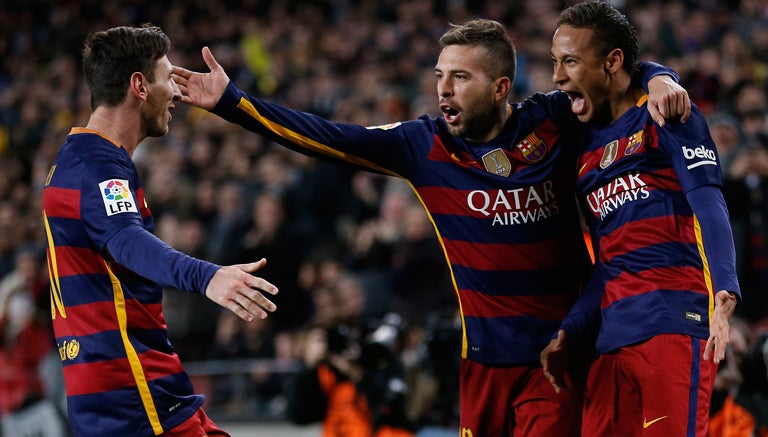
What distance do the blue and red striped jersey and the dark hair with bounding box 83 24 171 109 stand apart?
384 mm

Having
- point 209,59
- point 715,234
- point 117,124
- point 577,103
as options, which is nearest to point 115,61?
point 117,124

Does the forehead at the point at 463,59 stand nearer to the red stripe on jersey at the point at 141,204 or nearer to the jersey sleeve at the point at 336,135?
the jersey sleeve at the point at 336,135

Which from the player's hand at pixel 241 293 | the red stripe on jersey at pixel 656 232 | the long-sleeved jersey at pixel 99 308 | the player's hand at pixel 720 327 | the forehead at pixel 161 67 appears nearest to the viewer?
the player's hand at pixel 241 293

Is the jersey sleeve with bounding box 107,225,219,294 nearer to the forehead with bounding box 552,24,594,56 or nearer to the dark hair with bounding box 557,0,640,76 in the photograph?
the forehead with bounding box 552,24,594,56

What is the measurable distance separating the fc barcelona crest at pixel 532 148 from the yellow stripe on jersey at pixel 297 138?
63 cm

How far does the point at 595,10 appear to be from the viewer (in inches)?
175

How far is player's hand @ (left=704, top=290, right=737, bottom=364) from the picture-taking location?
3727mm

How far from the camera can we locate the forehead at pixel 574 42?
4.38 meters

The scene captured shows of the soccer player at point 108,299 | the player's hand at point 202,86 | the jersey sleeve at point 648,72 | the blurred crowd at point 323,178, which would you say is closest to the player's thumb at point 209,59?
the player's hand at point 202,86

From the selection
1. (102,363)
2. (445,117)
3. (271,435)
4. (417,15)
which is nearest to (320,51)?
(417,15)

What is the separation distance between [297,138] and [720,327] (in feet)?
6.13

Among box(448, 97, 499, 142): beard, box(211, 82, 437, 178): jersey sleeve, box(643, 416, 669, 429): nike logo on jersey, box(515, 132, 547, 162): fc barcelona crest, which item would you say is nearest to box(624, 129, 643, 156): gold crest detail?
box(515, 132, 547, 162): fc barcelona crest

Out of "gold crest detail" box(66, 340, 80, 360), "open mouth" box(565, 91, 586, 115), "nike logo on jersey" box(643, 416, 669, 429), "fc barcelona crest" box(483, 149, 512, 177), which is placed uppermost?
"open mouth" box(565, 91, 586, 115)

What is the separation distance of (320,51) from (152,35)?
9.97 m
